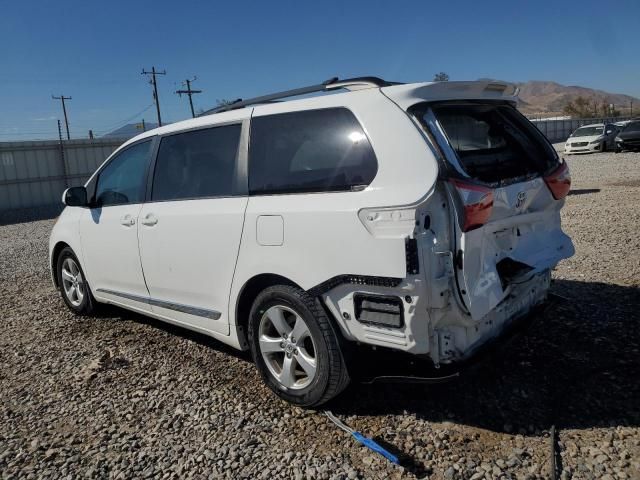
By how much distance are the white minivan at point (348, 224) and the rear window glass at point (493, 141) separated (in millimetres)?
12

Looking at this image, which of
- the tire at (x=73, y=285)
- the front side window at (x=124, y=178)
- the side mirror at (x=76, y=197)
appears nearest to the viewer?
the front side window at (x=124, y=178)

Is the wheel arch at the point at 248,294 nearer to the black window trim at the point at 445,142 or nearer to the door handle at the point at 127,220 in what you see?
the black window trim at the point at 445,142

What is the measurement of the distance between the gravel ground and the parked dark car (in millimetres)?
23709

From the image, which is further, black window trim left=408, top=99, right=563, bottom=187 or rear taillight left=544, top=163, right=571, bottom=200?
rear taillight left=544, top=163, right=571, bottom=200

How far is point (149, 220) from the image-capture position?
416 centimetres

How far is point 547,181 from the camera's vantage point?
3.47 meters

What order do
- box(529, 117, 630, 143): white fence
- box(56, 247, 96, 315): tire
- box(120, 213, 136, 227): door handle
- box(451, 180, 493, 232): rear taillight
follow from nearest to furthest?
box(451, 180, 493, 232): rear taillight → box(120, 213, 136, 227): door handle → box(56, 247, 96, 315): tire → box(529, 117, 630, 143): white fence

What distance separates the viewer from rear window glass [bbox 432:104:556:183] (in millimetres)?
3137

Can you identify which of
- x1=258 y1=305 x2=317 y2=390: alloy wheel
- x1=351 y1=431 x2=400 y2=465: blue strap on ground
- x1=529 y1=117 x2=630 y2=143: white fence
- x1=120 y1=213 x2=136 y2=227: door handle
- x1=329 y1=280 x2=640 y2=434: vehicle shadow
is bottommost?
x1=351 y1=431 x2=400 y2=465: blue strap on ground

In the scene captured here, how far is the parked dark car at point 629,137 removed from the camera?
81.8 feet

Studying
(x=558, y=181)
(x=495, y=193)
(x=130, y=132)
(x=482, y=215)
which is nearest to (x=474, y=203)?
(x=482, y=215)

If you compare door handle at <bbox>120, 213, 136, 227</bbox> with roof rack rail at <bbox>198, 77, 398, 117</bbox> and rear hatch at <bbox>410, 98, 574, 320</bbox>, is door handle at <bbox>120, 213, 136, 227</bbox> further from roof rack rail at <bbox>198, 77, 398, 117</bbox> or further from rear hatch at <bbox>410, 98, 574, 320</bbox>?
rear hatch at <bbox>410, 98, 574, 320</bbox>

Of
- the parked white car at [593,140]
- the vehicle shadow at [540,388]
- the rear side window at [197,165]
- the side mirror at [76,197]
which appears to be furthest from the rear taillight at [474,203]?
the parked white car at [593,140]

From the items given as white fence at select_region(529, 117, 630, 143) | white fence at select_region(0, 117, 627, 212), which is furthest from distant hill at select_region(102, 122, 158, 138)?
white fence at select_region(529, 117, 630, 143)
